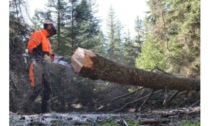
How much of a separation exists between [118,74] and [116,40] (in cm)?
23

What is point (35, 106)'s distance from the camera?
212 cm

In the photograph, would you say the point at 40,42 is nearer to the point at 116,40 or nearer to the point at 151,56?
the point at 116,40

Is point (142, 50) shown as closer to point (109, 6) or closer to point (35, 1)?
point (109, 6)

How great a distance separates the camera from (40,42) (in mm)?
1997

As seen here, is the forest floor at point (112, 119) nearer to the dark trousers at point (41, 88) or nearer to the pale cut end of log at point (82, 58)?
the dark trousers at point (41, 88)

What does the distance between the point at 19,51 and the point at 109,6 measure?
2.00ft

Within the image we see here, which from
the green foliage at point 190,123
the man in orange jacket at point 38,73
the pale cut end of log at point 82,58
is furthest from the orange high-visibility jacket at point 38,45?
the green foliage at point 190,123

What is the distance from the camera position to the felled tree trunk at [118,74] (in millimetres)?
1913

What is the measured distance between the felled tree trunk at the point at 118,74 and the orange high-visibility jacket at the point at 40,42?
0.55 feet

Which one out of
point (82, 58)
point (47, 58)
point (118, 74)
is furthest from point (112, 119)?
point (47, 58)

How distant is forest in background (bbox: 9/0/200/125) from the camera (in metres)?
1.90

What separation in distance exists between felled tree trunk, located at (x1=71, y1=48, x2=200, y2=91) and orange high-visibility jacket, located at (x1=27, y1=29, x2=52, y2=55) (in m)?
0.17

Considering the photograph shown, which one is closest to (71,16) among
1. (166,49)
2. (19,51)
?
(19,51)

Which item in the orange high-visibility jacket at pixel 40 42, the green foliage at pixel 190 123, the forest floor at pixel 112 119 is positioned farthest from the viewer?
the orange high-visibility jacket at pixel 40 42
